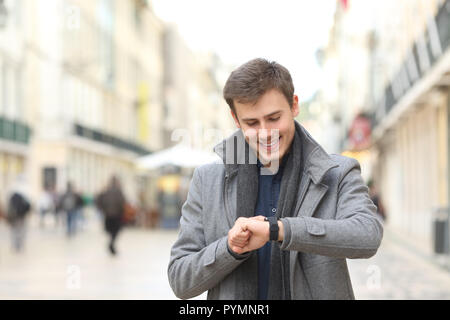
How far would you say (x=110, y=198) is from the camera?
54.3 feet

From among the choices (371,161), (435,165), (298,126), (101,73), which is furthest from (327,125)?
(298,126)

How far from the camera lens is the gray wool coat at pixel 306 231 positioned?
7.13 feet

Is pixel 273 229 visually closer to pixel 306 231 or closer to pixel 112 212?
pixel 306 231

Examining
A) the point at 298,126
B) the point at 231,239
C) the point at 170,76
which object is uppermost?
the point at 170,76

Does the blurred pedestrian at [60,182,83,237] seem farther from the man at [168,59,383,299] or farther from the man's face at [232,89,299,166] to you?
the man's face at [232,89,299,166]

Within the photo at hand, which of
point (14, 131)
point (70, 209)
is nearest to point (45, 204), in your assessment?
point (14, 131)

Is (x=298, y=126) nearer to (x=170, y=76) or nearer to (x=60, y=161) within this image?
(x=60, y=161)

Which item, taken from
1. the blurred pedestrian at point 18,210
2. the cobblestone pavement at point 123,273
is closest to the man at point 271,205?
the cobblestone pavement at point 123,273

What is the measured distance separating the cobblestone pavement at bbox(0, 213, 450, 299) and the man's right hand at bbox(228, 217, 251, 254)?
5.94 metres

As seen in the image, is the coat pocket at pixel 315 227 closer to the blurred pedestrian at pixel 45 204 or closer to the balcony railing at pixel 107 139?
the blurred pedestrian at pixel 45 204

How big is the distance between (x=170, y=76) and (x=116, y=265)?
54729mm

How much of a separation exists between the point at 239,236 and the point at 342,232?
287mm

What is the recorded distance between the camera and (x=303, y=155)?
2.41m

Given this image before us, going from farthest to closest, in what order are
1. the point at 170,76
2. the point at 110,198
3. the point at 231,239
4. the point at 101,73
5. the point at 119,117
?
the point at 170,76 < the point at 119,117 < the point at 101,73 < the point at 110,198 < the point at 231,239
